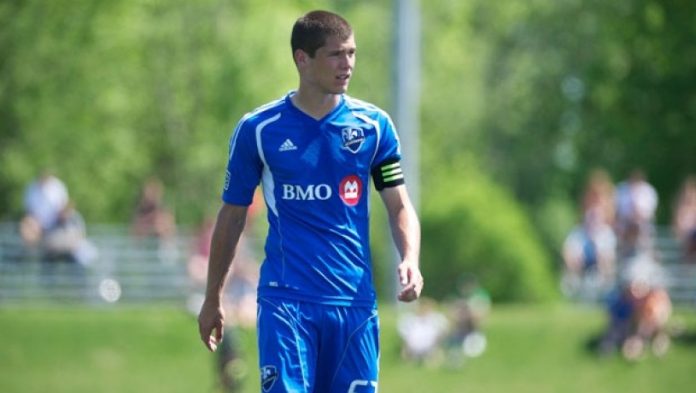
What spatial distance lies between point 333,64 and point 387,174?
24.9 inches

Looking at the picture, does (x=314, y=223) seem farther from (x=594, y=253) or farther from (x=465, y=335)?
(x=594, y=253)

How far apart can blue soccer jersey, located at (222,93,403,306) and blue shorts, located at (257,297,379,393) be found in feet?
0.21

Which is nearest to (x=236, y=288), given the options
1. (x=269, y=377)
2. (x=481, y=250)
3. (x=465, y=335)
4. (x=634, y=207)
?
(x=465, y=335)

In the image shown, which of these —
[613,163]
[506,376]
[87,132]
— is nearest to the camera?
[506,376]

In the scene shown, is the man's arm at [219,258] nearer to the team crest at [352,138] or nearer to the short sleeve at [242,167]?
the short sleeve at [242,167]

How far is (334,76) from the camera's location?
7852 mm

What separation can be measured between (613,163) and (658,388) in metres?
27.2

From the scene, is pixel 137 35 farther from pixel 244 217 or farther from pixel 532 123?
pixel 244 217

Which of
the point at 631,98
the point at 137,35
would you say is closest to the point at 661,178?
the point at 631,98

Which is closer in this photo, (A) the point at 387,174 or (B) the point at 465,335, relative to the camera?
(A) the point at 387,174

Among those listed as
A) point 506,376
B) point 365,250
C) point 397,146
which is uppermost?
point 397,146

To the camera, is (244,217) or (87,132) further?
(87,132)

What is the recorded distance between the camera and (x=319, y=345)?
784 centimetres

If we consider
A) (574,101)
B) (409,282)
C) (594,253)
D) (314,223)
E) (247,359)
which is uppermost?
(574,101)
